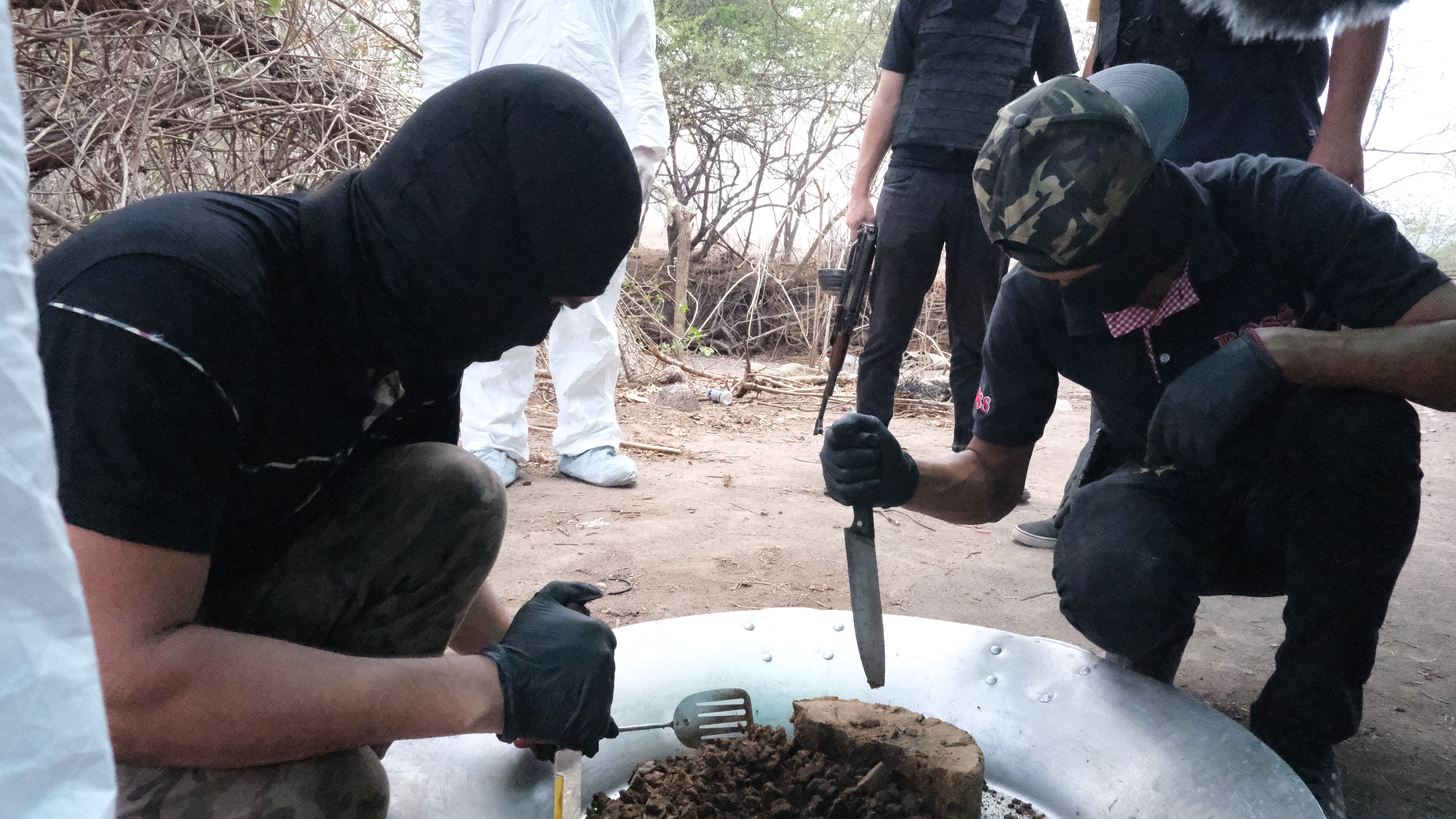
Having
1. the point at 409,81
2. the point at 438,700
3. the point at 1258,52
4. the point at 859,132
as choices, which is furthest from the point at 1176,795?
the point at 859,132

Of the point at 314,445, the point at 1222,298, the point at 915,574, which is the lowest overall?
the point at 915,574

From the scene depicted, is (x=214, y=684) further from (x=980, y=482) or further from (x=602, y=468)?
(x=602, y=468)

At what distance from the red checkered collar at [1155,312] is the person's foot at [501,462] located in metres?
2.25

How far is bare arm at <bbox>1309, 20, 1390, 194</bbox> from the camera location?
188cm

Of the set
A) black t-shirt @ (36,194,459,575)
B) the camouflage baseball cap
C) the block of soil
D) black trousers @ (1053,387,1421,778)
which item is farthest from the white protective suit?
black trousers @ (1053,387,1421,778)

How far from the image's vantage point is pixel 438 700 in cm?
92

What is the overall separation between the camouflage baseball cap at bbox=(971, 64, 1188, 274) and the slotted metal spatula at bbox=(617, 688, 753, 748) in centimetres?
88

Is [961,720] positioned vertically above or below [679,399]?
above

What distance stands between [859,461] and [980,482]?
14.9 inches

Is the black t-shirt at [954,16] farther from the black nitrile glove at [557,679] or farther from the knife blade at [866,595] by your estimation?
the black nitrile glove at [557,679]

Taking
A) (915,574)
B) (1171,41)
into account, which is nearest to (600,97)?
(1171,41)

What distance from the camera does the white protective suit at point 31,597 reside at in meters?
0.41

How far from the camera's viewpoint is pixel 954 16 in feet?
9.78

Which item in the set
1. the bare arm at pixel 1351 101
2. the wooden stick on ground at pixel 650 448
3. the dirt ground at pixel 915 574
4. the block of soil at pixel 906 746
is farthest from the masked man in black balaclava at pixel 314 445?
the wooden stick on ground at pixel 650 448
